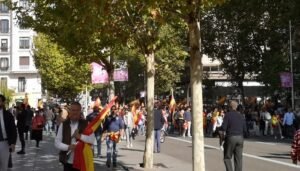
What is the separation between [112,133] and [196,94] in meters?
6.69

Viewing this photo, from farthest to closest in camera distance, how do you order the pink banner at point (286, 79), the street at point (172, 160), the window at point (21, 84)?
the window at point (21, 84), the pink banner at point (286, 79), the street at point (172, 160)

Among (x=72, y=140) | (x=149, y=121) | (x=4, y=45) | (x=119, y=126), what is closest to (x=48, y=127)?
(x=119, y=126)

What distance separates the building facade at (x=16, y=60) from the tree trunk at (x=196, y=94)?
8996cm

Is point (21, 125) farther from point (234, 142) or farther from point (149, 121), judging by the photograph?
point (234, 142)

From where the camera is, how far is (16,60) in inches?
3841

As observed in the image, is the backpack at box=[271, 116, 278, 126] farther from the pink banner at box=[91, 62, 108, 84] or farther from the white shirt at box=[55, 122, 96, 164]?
the white shirt at box=[55, 122, 96, 164]

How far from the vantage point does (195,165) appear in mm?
9273

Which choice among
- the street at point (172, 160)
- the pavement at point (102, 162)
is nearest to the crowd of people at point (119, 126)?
the pavement at point (102, 162)

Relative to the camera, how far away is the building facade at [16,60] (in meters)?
97.6

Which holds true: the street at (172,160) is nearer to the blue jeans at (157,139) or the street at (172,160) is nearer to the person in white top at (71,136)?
the blue jeans at (157,139)

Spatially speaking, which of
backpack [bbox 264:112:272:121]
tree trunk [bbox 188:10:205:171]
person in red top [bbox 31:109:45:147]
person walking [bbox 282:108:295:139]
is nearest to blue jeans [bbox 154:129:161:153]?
person in red top [bbox 31:109:45:147]

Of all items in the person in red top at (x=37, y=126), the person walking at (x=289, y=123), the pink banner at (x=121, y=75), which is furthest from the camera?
the person walking at (x=289, y=123)

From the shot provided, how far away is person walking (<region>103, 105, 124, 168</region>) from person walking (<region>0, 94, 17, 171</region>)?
507 centimetres

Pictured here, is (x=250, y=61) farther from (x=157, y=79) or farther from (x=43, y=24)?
(x=43, y=24)
